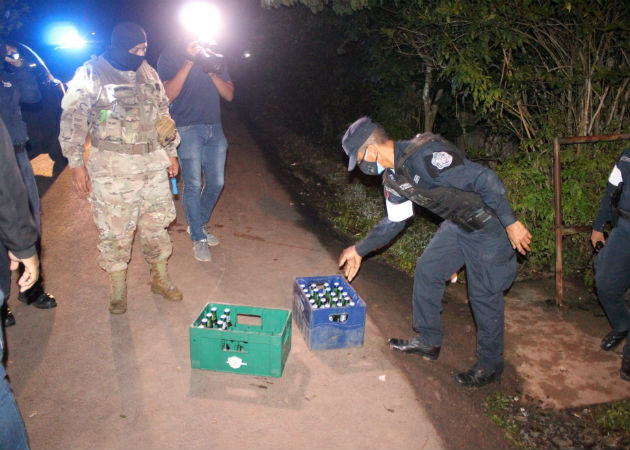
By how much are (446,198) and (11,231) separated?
252 centimetres

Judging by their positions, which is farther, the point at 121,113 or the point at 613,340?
the point at 613,340

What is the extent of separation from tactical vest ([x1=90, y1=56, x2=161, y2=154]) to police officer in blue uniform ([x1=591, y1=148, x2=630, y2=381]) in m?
3.81

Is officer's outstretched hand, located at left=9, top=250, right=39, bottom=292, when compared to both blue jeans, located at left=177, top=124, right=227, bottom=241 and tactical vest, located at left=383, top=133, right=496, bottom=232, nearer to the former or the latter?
tactical vest, located at left=383, top=133, right=496, bottom=232

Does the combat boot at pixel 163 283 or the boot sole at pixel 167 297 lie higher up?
the combat boot at pixel 163 283

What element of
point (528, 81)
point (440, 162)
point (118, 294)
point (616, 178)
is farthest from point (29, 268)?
point (528, 81)

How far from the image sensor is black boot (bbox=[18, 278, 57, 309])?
14.3ft

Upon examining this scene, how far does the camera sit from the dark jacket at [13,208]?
220 centimetres

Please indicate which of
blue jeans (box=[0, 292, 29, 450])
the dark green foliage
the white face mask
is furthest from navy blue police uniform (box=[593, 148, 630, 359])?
blue jeans (box=[0, 292, 29, 450])

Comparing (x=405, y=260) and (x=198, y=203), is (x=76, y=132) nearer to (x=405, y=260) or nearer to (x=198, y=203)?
(x=198, y=203)

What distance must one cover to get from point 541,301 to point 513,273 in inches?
70.2

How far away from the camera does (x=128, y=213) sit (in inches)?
161

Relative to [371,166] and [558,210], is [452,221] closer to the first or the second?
[371,166]

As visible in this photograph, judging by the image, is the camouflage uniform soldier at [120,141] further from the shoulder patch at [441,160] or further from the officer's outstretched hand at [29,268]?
the shoulder patch at [441,160]

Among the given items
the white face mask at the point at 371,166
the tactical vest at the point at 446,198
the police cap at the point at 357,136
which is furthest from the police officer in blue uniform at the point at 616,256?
the police cap at the point at 357,136
